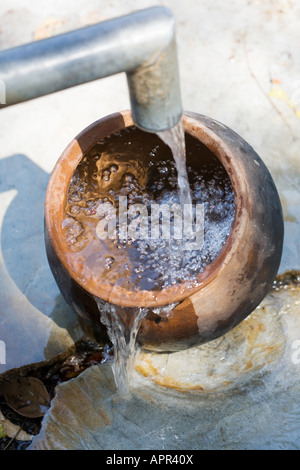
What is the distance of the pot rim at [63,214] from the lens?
5.73ft

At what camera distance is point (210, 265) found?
1.79 meters

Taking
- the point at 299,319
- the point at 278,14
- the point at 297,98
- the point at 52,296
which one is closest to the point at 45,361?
the point at 52,296

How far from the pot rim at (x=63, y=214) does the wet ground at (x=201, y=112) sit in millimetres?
653

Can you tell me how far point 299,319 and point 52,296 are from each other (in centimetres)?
117

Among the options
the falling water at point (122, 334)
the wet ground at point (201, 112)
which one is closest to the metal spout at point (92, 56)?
the falling water at point (122, 334)

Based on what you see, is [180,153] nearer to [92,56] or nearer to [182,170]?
[182,170]

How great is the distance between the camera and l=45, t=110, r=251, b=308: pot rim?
175 cm

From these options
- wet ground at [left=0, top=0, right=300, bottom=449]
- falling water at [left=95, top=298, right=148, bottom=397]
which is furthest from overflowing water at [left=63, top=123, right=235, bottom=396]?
wet ground at [left=0, top=0, right=300, bottom=449]

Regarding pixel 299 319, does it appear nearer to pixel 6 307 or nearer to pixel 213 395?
pixel 213 395

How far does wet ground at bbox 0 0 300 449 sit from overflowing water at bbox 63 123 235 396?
422 mm

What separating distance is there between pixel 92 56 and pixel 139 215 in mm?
1192

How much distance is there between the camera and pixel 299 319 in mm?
2400

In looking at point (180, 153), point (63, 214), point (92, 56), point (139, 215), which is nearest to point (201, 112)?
point (139, 215)

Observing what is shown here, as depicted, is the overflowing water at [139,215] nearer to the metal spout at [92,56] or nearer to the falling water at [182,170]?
the falling water at [182,170]
